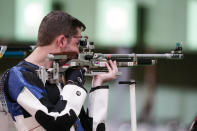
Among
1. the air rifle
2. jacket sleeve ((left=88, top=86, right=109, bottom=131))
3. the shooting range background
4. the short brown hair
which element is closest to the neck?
the short brown hair

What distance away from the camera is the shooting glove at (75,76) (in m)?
3.15

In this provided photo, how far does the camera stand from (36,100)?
2979 millimetres

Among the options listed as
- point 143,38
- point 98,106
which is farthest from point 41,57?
point 143,38

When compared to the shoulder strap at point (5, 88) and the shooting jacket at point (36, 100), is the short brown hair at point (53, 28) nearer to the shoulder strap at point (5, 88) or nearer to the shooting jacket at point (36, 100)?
the shooting jacket at point (36, 100)

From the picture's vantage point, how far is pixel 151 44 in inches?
312

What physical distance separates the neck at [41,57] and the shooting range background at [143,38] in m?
4.28

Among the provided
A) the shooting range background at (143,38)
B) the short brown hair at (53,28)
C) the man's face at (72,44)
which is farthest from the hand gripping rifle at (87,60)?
the shooting range background at (143,38)

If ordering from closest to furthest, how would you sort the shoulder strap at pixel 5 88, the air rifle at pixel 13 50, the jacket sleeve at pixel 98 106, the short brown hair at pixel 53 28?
the shoulder strap at pixel 5 88, the short brown hair at pixel 53 28, the jacket sleeve at pixel 98 106, the air rifle at pixel 13 50

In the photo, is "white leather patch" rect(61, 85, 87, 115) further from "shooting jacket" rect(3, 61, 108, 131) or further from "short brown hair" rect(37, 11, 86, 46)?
"short brown hair" rect(37, 11, 86, 46)

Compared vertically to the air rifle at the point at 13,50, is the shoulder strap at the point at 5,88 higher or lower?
lower

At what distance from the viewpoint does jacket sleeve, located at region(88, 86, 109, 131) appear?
10.8ft

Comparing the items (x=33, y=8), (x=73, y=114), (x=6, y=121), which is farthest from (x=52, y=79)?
(x=33, y=8)

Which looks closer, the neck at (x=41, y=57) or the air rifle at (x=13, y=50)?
the neck at (x=41, y=57)

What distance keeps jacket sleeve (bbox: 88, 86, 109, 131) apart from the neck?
36 cm
